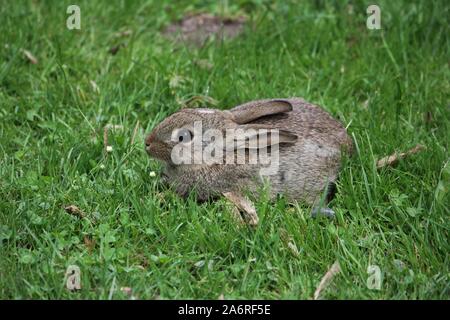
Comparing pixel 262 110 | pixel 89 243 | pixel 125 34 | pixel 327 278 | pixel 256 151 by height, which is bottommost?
pixel 327 278

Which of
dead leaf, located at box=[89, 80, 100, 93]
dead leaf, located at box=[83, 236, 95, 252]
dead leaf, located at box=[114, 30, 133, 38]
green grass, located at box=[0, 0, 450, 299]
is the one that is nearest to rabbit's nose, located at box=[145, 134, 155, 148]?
green grass, located at box=[0, 0, 450, 299]

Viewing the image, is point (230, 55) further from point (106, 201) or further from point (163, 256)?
point (163, 256)

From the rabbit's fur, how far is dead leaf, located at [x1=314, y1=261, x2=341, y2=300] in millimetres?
875

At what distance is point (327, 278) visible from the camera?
4.77 m

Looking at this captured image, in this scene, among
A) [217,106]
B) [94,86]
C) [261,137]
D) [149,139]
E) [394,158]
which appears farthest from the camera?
[94,86]

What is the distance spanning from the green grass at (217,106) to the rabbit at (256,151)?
0.57 ft

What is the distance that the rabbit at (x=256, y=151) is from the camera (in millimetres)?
5637

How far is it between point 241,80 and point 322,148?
56.2 inches

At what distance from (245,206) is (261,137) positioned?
531 millimetres

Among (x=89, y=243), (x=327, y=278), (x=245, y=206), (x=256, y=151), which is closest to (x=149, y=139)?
(x=256, y=151)

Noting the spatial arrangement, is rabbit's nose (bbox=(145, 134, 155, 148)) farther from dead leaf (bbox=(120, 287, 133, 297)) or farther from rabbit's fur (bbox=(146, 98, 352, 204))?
dead leaf (bbox=(120, 287, 133, 297))

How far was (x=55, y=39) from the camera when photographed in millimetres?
7125

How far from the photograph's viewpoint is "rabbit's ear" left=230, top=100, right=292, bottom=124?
18.9ft

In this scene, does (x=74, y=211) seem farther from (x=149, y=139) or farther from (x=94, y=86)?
(x=94, y=86)
